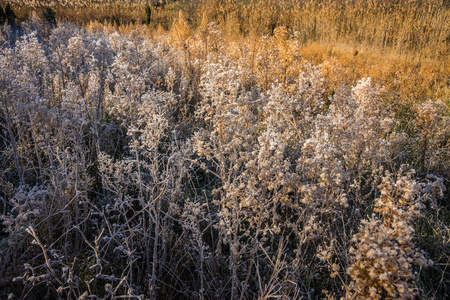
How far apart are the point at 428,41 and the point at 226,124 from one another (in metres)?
9.73

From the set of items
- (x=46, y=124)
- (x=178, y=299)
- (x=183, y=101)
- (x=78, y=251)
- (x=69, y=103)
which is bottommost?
(x=178, y=299)

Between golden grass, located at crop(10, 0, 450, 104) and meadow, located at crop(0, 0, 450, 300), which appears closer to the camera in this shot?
meadow, located at crop(0, 0, 450, 300)

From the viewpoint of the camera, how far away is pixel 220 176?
1838mm

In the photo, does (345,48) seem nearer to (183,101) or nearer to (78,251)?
(183,101)

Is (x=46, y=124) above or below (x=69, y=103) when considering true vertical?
below

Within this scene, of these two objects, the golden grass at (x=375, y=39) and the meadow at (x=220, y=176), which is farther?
the golden grass at (x=375, y=39)

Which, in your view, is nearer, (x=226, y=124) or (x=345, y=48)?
(x=226, y=124)

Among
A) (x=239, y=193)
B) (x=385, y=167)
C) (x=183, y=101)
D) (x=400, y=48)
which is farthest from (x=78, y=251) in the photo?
(x=400, y=48)

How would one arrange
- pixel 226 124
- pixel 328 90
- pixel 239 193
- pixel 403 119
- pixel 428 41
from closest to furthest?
pixel 239 193 → pixel 226 124 → pixel 403 119 → pixel 328 90 → pixel 428 41

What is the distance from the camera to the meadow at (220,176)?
158 centimetres

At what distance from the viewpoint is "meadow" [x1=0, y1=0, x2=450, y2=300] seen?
5.17 feet

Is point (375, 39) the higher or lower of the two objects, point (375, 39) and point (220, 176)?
the higher

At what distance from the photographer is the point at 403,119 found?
461 cm

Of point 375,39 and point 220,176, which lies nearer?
point 220,176
